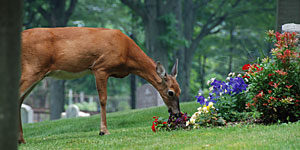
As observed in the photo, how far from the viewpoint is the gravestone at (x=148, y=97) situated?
17.6 m

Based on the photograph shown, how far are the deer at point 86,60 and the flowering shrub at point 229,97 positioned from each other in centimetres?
77

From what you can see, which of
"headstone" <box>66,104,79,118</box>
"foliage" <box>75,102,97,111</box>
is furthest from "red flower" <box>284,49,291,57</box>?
"foliage" <box>75,102,97,111</box>

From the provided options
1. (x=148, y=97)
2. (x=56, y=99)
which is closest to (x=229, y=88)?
(x=148, y=97)

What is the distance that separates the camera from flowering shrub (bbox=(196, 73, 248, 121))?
8.01 meters

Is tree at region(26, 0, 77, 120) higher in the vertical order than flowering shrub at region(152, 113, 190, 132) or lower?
higher

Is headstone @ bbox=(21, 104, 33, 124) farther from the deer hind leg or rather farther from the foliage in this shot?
the deer hind leg

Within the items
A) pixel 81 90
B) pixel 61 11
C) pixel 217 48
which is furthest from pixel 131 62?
pixel 81 90

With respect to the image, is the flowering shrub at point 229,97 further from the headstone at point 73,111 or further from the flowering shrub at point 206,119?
the headstone at point 73,111

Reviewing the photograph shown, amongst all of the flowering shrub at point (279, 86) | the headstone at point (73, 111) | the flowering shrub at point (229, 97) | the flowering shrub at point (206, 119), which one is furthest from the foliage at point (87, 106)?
the flowering shrub at point (279, 86)

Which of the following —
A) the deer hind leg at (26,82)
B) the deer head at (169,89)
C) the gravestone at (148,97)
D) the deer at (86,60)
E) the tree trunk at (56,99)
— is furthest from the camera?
the tree trunk at (56,99)

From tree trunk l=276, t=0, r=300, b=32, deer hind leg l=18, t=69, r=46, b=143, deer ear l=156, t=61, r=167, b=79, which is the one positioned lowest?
deer hind leg l=18, t=69, r=46, b=143

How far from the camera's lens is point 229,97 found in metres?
8.10

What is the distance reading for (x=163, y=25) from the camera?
20109 millimetres

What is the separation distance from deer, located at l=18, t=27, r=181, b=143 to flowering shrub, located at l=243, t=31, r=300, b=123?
5.53 ft
